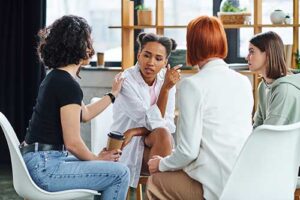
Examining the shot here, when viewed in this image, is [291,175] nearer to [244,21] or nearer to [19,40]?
[244,21]

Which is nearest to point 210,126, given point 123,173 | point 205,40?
point 205,40

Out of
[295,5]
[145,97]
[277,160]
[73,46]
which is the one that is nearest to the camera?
[277,160]

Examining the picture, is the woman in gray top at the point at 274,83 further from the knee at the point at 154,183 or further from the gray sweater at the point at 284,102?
the knee at the point at 154,183

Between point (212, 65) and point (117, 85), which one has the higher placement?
point (212, 65)

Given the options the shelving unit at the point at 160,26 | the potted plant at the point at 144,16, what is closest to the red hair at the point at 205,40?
the shelving unit at the point at 160,26

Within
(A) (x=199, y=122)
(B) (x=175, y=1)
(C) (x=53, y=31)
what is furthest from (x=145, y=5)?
(A) (x=199, y=122)

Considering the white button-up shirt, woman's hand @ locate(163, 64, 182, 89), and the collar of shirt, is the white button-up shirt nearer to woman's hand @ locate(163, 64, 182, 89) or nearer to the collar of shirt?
woman's hand @ locate(163, 64, 182, 89)

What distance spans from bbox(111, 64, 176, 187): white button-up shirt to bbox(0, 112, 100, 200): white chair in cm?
68

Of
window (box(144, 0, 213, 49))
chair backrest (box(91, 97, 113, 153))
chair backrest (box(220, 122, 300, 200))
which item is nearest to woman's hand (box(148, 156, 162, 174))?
chair backrest (box(220, 122, 300, 200))

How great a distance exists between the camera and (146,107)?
11.5ft

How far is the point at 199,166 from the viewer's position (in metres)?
2.61

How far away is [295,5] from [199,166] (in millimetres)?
2458

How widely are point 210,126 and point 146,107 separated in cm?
96

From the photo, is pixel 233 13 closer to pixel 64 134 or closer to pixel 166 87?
pixel 166 87
